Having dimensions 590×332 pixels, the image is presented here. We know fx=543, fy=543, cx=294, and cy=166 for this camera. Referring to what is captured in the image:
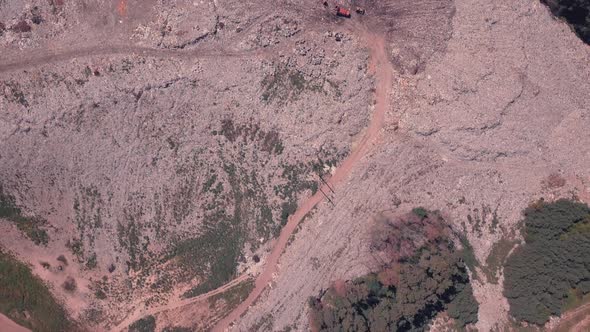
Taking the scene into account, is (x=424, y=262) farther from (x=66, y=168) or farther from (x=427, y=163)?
(x=66, y=168)

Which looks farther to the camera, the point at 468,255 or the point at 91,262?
the point at 468,255

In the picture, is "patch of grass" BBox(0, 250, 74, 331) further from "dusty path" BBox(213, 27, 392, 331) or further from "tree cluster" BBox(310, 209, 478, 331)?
"tree cluster" BBox(310, 209, 478, 331)

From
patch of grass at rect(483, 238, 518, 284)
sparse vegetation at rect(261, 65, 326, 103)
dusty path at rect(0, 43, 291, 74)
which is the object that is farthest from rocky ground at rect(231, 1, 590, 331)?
dusty path at rect(0, 43, 291, 74)

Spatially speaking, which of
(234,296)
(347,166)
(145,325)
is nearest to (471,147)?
(347,166)

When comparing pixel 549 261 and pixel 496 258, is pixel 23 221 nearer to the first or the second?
pixel 496 258

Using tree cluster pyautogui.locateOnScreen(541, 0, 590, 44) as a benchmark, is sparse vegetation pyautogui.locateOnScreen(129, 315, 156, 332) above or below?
below

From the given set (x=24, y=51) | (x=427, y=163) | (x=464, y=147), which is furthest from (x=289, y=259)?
(x=24, y=51)

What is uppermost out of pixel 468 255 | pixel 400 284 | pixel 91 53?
pixel 91 53
